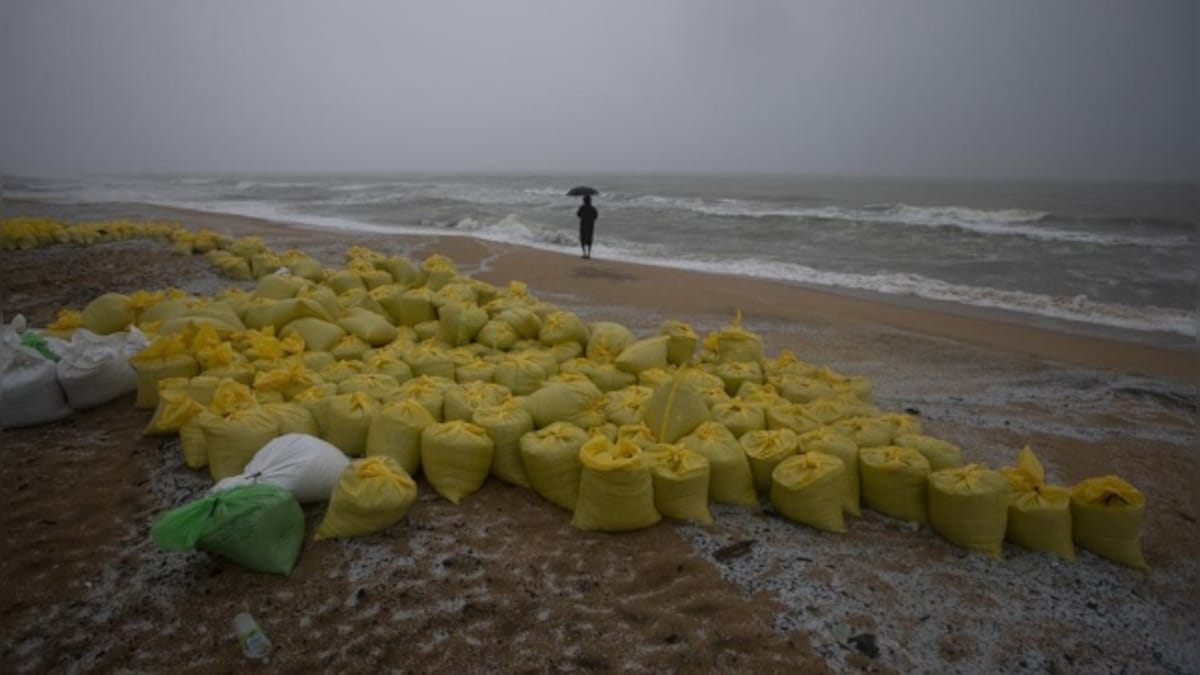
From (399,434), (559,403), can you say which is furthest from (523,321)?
(399,434)

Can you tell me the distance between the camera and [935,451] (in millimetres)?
3217

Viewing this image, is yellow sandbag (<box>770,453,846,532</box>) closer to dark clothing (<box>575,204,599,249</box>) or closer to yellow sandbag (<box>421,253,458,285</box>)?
yellow sandbag (<box>421,253,458,285</box>)

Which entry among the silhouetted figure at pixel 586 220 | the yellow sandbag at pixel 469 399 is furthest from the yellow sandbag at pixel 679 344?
the silhouetted figure at pixel 586 220

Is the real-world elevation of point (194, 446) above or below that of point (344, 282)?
below

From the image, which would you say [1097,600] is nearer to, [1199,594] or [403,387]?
[1199,594]

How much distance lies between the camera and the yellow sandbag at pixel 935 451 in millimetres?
3186

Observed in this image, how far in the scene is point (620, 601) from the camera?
250 centimetres

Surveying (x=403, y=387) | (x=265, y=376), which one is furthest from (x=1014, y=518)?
(x=265, y=376)

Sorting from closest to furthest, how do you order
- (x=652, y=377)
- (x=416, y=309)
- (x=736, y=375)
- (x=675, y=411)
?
(x=675, y=411) → (x=652, y=377) → (x=736, y=375) → (x=416, y=309)

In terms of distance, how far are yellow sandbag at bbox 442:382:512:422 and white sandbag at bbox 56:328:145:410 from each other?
2.06 metres

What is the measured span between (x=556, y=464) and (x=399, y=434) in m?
0.79

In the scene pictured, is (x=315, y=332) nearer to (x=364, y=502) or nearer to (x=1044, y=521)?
(x=364, y=502)

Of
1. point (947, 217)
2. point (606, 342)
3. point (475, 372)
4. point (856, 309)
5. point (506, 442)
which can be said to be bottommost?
point (856, 309)

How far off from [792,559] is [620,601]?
81cm
